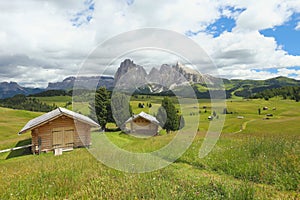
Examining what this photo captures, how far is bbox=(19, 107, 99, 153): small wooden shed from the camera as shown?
29.9m

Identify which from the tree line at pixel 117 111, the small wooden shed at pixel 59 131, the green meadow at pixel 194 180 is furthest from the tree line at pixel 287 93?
the green meadow at pixel 194 180

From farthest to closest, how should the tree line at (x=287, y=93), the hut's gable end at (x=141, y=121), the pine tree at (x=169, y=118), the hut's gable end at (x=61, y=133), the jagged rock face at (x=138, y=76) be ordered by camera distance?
the tree line at (x=287, y=93)
the pine tree at (x=169, y=118)
the hut's gable end at (x=141, y=121)
the hut's gable end at (x=61, y=133)
the jagged rock face at (x=138, y=76)

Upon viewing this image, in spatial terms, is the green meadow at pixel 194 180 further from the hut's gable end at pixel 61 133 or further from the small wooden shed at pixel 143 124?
the small wooden shed at pixel 143 124

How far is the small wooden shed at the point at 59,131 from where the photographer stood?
29875 mm

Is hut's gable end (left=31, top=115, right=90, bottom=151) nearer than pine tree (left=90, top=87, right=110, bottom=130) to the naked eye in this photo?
Yes

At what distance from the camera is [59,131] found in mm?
31359

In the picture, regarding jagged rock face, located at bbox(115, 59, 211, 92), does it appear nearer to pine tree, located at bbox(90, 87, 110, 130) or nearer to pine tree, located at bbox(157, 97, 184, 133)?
pine tree, located at bbox(90, 87, 110, 130)

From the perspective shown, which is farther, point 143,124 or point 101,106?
point 101,106

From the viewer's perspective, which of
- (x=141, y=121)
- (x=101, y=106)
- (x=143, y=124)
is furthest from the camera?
(x=101, y=106)

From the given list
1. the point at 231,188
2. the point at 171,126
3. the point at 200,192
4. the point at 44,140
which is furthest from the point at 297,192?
the point at 171,126

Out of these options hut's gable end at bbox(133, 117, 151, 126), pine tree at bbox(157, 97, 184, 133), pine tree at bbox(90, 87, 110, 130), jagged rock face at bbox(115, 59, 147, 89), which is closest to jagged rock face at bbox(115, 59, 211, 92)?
jagged rock face at bbox(115, 59, 147, 89)

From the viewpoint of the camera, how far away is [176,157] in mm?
13289

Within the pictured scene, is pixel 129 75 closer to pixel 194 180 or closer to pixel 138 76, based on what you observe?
pixel 138 76

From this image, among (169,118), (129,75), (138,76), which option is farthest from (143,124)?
(129,75)
